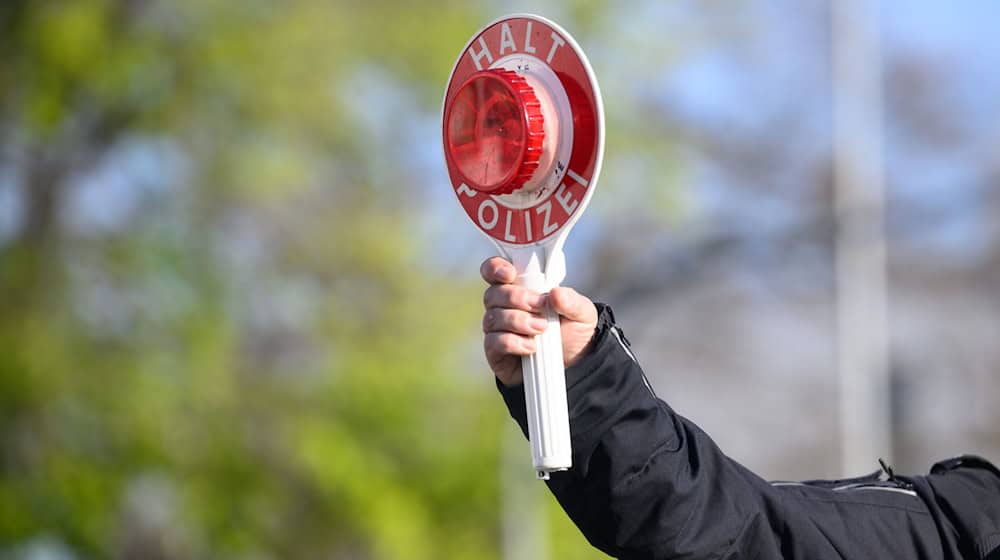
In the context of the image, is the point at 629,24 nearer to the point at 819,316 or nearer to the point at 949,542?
the point at 819,316

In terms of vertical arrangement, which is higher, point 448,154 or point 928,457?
point 928,457

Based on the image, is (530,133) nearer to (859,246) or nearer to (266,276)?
(266,276)

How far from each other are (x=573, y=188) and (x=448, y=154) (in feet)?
0.78

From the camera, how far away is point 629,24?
1516 cm

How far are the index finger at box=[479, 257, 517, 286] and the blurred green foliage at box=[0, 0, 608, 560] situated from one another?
11114 millimetres

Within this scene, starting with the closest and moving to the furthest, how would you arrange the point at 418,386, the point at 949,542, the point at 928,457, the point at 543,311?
1. the point at 543,311
2. the point at 949,542
3. the point at 418,386
4. the point at 928,457

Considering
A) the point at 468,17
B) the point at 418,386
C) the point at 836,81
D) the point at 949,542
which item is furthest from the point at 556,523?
the point at 949,542

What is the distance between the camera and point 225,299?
13398 mm

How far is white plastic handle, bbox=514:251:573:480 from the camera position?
2.31 m

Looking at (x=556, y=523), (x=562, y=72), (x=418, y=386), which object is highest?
(x=418, y=386)

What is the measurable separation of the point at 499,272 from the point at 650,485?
40cm

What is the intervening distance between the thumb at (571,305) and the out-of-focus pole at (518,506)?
9.85m

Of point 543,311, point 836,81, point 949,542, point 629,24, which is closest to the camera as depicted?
point 543,311

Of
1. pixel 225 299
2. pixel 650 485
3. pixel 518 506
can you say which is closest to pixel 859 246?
pixel 518 506
